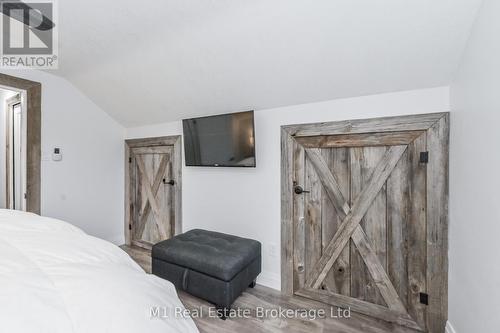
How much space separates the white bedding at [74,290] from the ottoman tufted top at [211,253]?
3.18ft

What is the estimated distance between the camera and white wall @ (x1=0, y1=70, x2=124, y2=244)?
2.71 m

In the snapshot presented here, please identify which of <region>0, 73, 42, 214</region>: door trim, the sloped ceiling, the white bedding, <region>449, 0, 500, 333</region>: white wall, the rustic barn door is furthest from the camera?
the rustic barn door

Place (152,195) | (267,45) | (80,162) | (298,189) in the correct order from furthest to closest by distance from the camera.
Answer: (152,195)
(80,162)
(298,189)
(267,45)

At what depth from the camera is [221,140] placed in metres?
2.43

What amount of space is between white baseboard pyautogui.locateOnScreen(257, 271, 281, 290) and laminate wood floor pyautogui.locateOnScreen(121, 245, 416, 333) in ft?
0.44

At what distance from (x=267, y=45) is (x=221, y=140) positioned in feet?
3.45

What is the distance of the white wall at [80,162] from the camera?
2.71 metres

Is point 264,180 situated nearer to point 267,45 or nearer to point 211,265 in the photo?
point 211,265

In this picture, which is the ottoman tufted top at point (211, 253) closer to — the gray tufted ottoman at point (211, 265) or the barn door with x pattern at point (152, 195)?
the gray tufted ottoman at point (211, 265)

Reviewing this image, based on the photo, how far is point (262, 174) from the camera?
7.73 feet

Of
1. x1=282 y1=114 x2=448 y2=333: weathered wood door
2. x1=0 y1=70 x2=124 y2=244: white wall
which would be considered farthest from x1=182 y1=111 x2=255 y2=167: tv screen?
x1=0 y1=70 x2=124 y2=244: white wall

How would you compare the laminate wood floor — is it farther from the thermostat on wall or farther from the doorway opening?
the doorway opening

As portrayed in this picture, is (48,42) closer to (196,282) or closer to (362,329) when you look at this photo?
(196,282)

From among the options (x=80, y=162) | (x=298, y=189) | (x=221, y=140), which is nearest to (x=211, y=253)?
(x=298, y=189)
